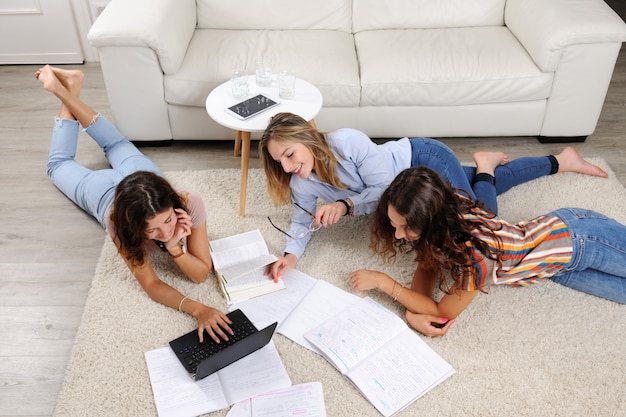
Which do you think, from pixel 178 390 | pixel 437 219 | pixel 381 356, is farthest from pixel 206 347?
pixel 437 219

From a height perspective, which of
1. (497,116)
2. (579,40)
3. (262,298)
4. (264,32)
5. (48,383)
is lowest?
(48,383)

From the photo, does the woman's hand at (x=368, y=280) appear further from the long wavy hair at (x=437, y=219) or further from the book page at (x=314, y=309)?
the long wavy hair at (x=437, y=219)

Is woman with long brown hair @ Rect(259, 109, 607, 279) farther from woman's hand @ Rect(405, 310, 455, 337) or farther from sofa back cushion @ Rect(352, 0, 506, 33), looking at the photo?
sofa back cushion @ Rect(352, 0, 506, 33)

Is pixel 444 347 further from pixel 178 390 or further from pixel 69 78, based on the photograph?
pixel 69 78

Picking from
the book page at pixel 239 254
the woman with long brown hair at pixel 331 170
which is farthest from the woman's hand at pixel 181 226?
the woman with long brown hair at pixel 331 170

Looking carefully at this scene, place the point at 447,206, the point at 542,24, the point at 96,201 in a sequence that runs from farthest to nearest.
→ the point at 542,24, the point at 96,201, the point at 447,206

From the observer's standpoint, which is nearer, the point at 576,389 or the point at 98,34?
the point at 576,389

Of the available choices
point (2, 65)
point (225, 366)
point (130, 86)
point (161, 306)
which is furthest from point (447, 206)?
point (2, 65)

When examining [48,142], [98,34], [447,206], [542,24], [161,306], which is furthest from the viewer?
[48,142]

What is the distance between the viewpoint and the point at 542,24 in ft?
8.58

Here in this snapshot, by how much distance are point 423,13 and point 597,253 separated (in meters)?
1.60

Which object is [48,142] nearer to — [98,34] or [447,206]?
[98,34]

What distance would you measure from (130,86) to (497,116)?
1698 mm

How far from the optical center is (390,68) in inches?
102
